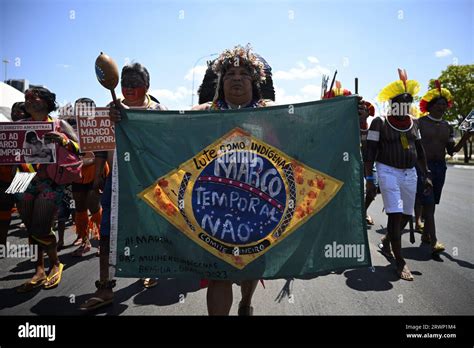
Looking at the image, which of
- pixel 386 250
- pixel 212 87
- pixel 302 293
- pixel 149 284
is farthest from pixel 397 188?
pixel 149 284

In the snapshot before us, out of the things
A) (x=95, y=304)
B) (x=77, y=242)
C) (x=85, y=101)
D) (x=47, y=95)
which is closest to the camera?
(x=95, y=304)

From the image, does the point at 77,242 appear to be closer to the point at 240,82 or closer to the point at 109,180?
the point at 109,180

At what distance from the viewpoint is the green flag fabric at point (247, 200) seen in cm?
275

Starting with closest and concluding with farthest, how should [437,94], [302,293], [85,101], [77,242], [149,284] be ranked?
[302,293] < [149,284] < [437,94] < [77,242] < [85,101]

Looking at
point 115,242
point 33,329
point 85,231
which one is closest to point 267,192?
point 115,242

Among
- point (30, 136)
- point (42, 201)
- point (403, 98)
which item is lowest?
point (42, 201)

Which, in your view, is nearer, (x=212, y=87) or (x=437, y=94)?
(x=212, y=87)

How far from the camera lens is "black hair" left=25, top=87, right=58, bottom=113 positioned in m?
4.17

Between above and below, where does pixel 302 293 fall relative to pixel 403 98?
below

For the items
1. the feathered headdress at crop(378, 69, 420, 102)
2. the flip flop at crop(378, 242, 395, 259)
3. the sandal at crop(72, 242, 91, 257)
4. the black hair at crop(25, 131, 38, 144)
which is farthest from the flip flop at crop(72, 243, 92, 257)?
the feathered headdress at crop(378, 69, 420, 102)

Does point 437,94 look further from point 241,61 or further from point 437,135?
point 241,61

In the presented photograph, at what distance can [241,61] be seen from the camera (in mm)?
2949

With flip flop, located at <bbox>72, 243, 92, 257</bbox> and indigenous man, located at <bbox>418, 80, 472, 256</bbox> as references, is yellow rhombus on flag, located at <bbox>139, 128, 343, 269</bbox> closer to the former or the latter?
flip flop, located at <bbox>72, 243, 92, 257</bbox>

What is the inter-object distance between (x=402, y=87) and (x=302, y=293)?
298 centimetres
